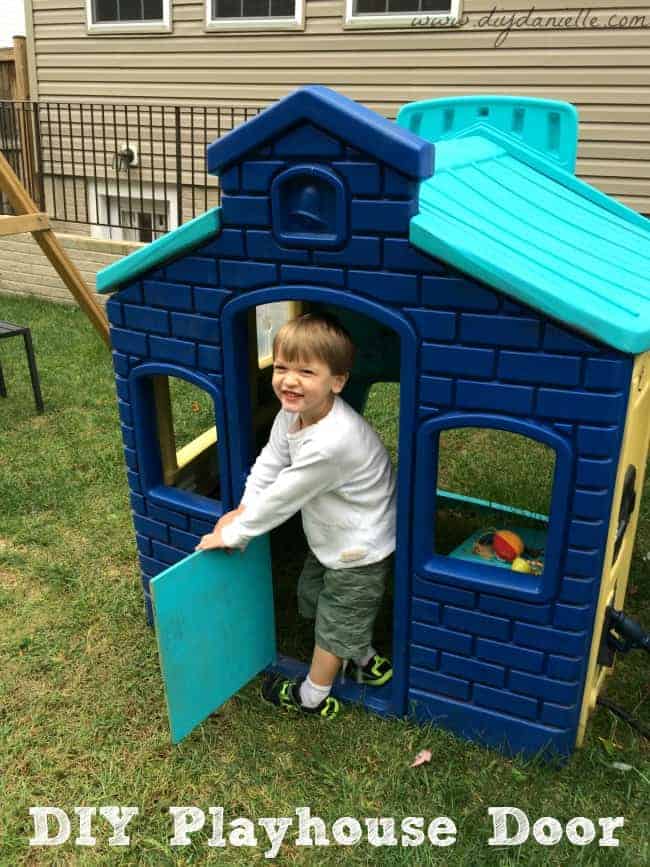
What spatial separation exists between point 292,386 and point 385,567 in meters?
0.75

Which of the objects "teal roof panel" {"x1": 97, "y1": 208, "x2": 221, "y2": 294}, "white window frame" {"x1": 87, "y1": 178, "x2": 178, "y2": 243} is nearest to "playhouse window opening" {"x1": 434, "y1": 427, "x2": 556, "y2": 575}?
"teal roof panel" {"x1": 97, "y1": 208, "x2": 221, "y2": 294}

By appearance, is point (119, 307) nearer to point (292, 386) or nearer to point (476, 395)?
point (292, 386)

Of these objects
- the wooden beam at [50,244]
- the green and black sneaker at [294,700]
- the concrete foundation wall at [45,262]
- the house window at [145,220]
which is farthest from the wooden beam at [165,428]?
the house window at [145,220]

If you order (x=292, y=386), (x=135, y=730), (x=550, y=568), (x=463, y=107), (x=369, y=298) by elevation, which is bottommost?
(x=135, y=730)

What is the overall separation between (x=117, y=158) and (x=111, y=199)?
95 centimetres

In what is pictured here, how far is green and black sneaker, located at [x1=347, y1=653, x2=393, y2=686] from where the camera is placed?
119 inches

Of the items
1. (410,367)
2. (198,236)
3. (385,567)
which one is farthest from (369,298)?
(385,567)

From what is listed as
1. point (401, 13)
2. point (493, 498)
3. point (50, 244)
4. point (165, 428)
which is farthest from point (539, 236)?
point (401, 13)

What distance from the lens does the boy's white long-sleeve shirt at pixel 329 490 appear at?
8.54 feet

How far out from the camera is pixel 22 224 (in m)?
5.04

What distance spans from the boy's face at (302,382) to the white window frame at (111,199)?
7492 millimetres

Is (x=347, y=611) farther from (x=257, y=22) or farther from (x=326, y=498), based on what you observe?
(x=257, y=22)

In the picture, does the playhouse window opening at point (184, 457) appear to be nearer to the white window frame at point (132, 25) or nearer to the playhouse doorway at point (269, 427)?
the playhouse doorway at point (269, 427)

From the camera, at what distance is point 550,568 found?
2.45 meters
